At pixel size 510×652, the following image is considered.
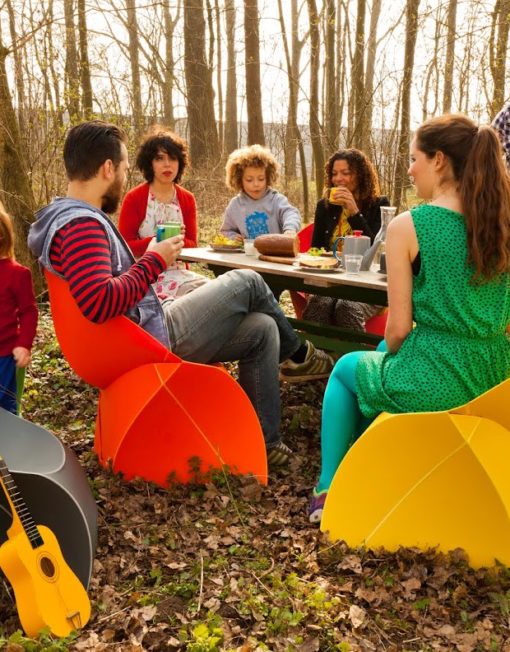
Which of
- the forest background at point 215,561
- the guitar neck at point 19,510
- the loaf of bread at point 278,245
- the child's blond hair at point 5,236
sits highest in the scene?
the child's blond hair at point 5,236

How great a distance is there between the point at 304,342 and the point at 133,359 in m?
1.22

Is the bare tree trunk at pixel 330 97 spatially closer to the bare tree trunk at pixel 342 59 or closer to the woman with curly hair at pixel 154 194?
the bare tree trunk at pixel 342 59

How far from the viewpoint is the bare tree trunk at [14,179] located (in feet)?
16.9

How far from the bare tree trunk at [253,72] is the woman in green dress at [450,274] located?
9339 millimetres

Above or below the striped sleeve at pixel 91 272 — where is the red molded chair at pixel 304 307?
below

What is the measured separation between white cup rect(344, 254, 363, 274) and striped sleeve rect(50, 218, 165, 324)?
3.87 ft

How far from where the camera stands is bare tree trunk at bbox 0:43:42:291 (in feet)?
16.9

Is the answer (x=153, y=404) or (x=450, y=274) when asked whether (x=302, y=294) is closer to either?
(x=153, y=404)

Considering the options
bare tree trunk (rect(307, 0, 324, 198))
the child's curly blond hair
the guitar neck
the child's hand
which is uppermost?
bare tree trunk (rect(307, 0, 324, 198))

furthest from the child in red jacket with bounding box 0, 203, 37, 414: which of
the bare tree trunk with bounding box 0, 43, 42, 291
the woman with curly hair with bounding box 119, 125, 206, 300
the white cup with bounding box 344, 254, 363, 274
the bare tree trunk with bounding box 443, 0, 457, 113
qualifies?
the bare tree trunk with bounding box 443, 0, 457, 113

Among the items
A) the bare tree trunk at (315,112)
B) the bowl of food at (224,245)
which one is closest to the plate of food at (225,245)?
the bowl of food at (224,245)

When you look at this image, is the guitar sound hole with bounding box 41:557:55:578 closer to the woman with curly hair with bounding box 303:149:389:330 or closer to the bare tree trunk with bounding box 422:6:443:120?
the woman with curly hair with bounding box 303:149:389:330

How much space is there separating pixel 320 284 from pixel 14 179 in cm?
310

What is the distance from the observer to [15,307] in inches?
118
